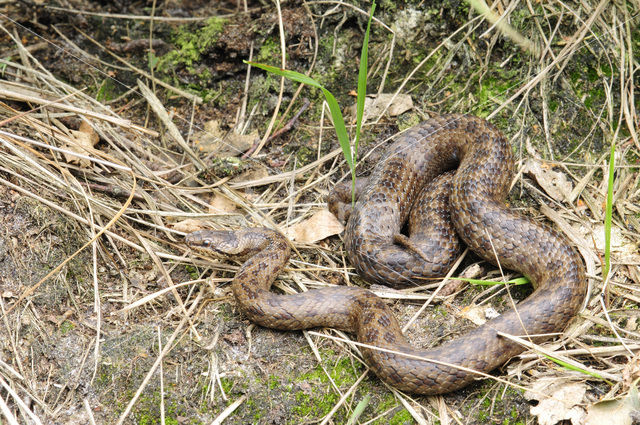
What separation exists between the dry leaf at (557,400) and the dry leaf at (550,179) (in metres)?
2.13

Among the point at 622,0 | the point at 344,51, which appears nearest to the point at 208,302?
the point at 344,51

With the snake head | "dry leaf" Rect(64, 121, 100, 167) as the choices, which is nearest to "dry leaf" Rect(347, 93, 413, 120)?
the snake head

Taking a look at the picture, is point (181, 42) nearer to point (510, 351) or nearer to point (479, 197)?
point (479, 197)

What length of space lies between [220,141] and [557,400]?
426 cm

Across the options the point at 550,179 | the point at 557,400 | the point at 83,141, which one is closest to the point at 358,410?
the point at 557,400

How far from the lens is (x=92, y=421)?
3842 mm

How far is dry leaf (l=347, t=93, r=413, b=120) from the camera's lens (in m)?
6.18

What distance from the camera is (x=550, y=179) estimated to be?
557 cm

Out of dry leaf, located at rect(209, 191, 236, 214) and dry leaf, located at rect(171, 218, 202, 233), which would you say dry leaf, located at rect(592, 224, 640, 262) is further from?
dry leaf, located at rect(171, 218, 202, 233)

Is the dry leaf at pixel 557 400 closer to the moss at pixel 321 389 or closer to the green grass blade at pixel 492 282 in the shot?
the green grass blade at pixel 492 282

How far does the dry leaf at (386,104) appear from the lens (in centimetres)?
618

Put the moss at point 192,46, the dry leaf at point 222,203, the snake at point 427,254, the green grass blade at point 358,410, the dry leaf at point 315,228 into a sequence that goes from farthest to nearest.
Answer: the moss at point 192,46, the dry leaf at point 222,203, the dry leaf at point 315,228, the snake at point 427,254, the green grass blade at point 358,410

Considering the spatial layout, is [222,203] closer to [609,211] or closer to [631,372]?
[609,211]

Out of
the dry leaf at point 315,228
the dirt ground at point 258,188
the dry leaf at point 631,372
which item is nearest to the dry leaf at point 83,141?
the dirt ground at point 258,188
